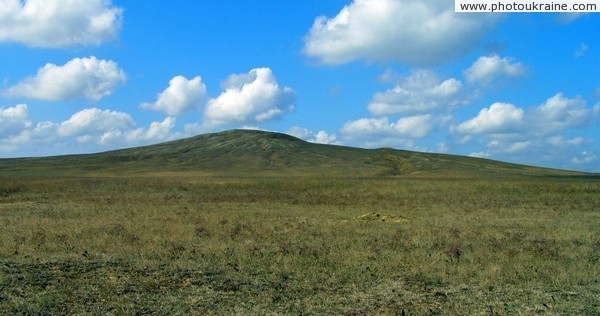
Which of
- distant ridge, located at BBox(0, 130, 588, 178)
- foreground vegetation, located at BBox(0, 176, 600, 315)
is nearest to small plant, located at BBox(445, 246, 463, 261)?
foreground vegetation, located at BBox(0, 176, 600, 315)

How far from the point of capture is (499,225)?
2945 centimetres

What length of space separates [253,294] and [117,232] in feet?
45.0

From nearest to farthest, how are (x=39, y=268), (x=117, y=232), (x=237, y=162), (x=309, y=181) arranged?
(x=39, y=268), (x=117, y=232), (x=309, y=181), (x=237, y=162)

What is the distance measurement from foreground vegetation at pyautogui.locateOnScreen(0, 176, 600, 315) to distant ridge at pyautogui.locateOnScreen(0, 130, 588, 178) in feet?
287

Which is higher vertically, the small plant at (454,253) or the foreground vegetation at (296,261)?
the small plant at (454,253)

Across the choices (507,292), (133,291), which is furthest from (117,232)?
(507,292)

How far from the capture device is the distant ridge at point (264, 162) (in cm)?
12825

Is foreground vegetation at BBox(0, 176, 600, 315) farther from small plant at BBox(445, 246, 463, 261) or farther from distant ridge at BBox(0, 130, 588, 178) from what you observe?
distant ridge at BBox(0, 130, 588, 178)

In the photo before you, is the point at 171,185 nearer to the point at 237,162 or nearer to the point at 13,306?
the point at 13,306

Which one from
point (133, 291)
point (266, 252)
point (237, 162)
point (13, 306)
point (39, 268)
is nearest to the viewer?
point (13, 306)

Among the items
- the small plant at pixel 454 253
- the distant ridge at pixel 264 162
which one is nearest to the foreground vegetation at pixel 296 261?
the small plant at pixel 454 253

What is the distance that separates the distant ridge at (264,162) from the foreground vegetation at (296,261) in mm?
87559

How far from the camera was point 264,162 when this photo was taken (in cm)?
15088

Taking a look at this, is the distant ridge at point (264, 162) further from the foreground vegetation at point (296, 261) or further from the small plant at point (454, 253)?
the small plant at point (454, 253)
